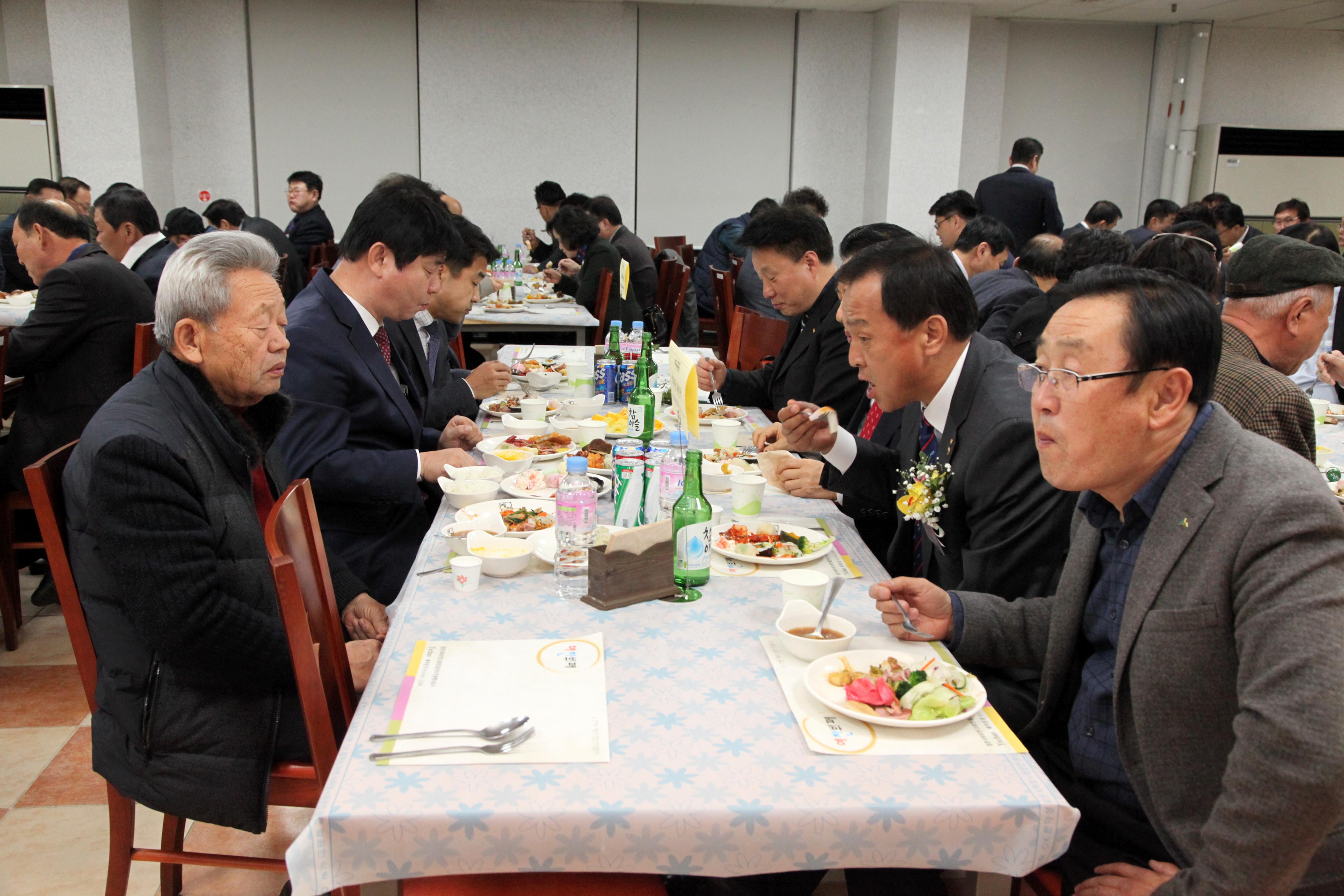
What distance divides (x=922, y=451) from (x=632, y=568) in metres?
0.85

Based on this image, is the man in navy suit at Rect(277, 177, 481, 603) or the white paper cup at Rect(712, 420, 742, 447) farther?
the white paper cup at Rect(712, 420, 742, 447)

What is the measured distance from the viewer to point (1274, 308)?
7.79ft

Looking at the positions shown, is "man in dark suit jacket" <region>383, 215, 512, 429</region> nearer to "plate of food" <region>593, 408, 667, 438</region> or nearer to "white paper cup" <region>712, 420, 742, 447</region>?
"plate of food" <region>593, 408, 667, 438</region>

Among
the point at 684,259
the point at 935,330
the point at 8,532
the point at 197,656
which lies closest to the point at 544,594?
the point at 197,656

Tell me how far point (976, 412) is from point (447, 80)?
875cm

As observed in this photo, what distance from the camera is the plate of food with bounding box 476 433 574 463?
8.54 feet

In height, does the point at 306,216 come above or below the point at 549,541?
above

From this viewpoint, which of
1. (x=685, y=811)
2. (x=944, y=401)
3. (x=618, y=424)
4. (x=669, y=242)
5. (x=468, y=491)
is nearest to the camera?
(x=685, y=811)

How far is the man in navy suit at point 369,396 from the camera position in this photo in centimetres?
230

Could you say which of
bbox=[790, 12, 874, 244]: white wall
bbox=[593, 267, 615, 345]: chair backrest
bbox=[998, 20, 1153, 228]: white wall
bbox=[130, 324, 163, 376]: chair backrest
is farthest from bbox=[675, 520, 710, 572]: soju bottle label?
bbox=[998, 20, 1153, 228]: white wall

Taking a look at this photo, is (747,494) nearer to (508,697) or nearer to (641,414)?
(641,414)

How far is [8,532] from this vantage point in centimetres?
321

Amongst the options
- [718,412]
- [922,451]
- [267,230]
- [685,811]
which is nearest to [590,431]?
[718,412]

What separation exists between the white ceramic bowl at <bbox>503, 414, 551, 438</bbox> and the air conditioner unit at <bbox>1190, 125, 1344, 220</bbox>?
374 inches
